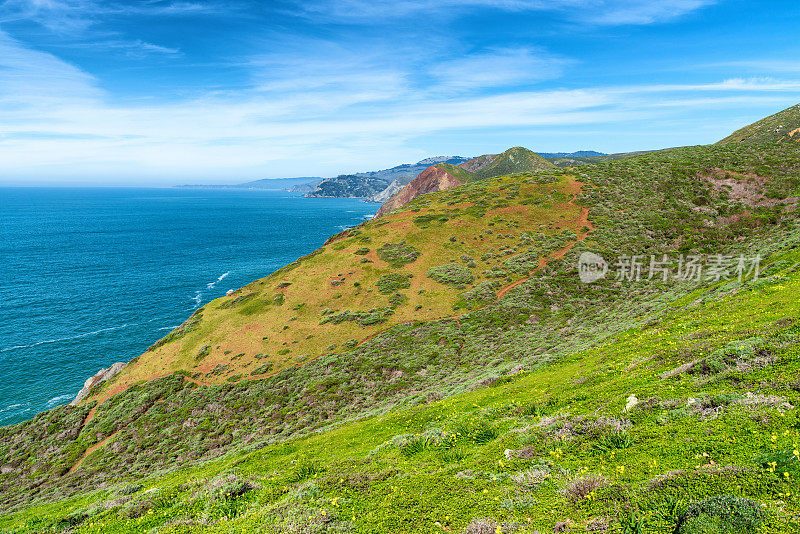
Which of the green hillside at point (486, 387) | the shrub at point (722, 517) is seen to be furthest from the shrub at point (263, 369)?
the shrub at point (722, 517)

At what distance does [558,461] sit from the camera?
1013 centimetres

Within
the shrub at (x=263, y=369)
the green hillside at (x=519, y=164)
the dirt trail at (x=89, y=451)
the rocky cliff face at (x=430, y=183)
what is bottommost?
the dirt trail at (x=89, y=451)

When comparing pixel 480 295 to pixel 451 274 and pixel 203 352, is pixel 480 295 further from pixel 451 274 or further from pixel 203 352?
pixel 203 352

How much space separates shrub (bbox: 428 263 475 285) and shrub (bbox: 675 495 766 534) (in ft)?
145

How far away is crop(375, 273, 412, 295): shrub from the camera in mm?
51484

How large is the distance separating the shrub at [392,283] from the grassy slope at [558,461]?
32268 millimetres

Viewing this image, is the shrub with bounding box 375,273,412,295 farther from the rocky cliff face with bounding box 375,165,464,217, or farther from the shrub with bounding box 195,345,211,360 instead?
the rocky cliff face with bounding box 375,165,464,217

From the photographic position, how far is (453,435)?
1428 centimetres

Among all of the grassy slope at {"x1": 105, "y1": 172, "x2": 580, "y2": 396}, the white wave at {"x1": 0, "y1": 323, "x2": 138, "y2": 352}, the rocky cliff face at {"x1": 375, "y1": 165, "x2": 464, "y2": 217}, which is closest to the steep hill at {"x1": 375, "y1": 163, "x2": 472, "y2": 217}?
the rocky cliff face at {"x1": 375, "y1": 165, "x2": 464, "y2": 217}

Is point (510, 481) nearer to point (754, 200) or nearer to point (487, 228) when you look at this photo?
point (487, 228)

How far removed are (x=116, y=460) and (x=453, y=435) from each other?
33.0 metres

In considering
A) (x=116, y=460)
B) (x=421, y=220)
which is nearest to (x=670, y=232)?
(x=421, y=220)

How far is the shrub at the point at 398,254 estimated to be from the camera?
58.2 meters

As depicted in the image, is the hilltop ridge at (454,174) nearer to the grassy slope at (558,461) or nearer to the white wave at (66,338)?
the white wave at (66,338)
